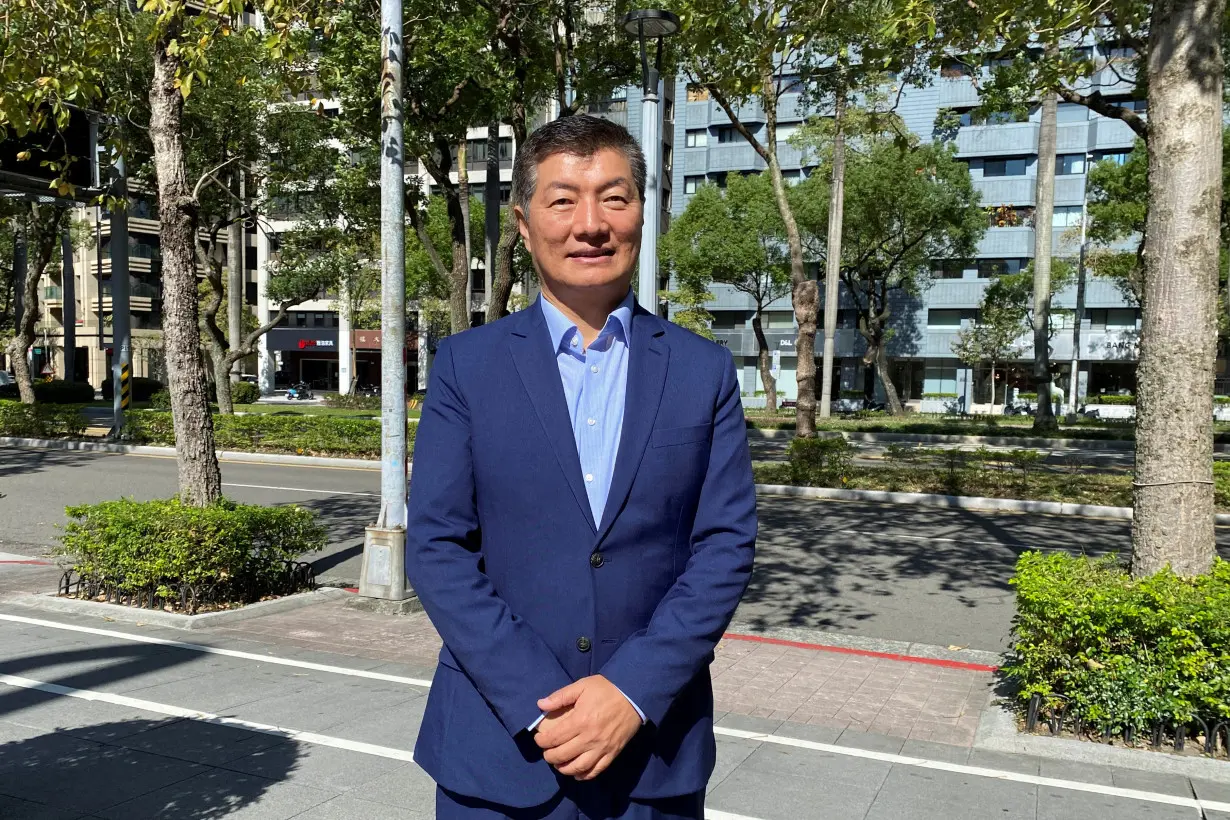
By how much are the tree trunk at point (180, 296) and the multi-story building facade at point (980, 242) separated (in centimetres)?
4205

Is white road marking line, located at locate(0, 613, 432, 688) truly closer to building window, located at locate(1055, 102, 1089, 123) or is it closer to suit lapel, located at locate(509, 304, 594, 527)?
suit lapel, located at locate(509, 304, 594, 527)

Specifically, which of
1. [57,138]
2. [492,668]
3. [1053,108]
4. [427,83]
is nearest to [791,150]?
[1053,108]

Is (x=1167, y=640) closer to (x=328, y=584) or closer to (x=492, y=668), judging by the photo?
(x=492, y=668)

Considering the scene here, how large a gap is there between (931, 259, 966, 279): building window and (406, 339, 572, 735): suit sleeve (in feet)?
154

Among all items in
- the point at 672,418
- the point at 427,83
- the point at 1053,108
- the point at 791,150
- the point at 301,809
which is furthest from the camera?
the point at 791,150

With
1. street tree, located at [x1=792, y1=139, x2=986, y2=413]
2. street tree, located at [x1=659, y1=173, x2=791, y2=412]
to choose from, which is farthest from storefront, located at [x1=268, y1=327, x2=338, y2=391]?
street tree, located at [x1=792, y1=139, x2=986, y2=413]

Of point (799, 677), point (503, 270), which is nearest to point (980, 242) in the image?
point (503, 270)

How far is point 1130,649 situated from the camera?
516cm

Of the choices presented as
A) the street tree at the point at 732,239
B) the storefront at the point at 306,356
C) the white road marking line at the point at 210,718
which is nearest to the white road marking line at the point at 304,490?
the white road marking line at the point at 210,718

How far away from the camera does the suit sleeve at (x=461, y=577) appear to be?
1972 millimetres

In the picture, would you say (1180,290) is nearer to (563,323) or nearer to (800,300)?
(563,323)

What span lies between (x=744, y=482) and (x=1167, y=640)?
3.97m

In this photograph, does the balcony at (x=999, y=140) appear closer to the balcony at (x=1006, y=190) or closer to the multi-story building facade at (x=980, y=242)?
the multi-story building facade at (x=980, y=242)

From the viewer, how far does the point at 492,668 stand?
198cm
